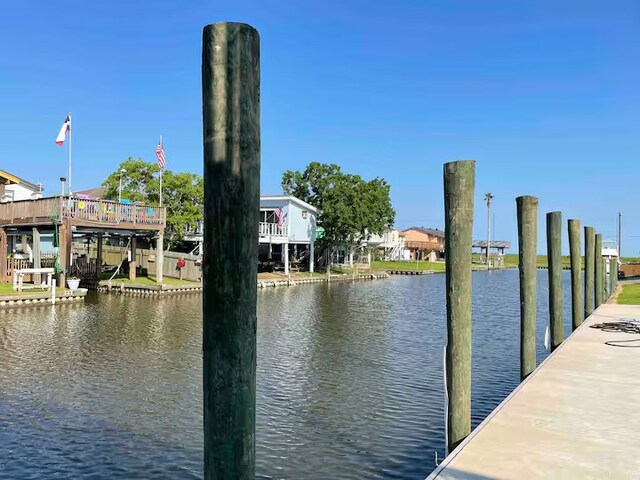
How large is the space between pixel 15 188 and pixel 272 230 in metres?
20.3

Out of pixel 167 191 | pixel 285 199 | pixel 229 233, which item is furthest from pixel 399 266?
pixel 229 233

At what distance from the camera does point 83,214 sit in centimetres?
2939

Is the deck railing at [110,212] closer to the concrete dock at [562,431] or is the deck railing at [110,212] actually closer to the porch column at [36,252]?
the porch column at [36,252]

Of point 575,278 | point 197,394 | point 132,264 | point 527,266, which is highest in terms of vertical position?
point 527,266

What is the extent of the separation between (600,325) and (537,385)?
8522mm

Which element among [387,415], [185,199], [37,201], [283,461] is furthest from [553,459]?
[185,199]

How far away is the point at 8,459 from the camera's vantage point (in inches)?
322

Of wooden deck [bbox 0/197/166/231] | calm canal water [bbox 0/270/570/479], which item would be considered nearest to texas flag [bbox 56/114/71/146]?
wooden deck [bbox 0/197/166/231]

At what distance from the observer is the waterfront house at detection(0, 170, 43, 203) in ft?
115

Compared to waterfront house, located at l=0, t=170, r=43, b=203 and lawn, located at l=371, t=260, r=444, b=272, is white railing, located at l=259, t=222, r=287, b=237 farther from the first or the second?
lawn, located at l=371, t=260, r=444, b=272

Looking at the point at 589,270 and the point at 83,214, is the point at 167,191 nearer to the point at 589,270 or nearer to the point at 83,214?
the point at 83,214

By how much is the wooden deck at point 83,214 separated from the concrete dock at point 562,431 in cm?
2522

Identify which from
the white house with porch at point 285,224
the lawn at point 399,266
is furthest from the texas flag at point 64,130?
the lawn at point 399,266

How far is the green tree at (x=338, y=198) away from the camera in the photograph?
57938mm
